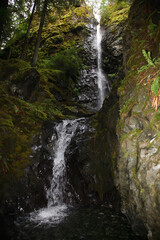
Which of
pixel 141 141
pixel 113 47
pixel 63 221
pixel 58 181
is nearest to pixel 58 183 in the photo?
pixel 58 181

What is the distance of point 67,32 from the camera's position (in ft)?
56.0

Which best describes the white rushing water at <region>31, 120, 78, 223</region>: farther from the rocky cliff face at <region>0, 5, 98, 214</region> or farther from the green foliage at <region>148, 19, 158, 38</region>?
the green foliage at <region>148, 19, 158, 38</region>

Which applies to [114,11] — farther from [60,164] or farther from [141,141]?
[141,141]

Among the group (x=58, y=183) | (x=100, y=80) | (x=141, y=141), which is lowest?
(x=58, y=183)

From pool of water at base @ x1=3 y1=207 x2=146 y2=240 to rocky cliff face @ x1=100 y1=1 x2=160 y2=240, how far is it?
0.35 metres

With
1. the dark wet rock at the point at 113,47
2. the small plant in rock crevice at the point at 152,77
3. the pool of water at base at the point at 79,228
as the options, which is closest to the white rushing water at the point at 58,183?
the pool of water at base at the point at 79,228

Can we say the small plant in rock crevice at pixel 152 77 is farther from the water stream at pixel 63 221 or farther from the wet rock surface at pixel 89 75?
the wet rock surface at pixel 89 75

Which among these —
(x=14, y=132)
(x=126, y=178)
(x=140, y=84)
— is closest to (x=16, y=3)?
(x=14, y=132)

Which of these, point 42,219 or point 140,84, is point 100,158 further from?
point 140,84

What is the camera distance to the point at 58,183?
6023 millimetres

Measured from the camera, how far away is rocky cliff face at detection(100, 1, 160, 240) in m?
3.05

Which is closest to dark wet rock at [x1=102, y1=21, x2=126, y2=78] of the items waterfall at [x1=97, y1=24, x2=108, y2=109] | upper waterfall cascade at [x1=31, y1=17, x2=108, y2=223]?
waterfall at [x1=97, y1=24, x2=108, y2=109]

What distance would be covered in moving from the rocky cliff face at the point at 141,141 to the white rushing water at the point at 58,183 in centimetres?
212

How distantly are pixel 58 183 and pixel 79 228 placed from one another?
7.25 ft
